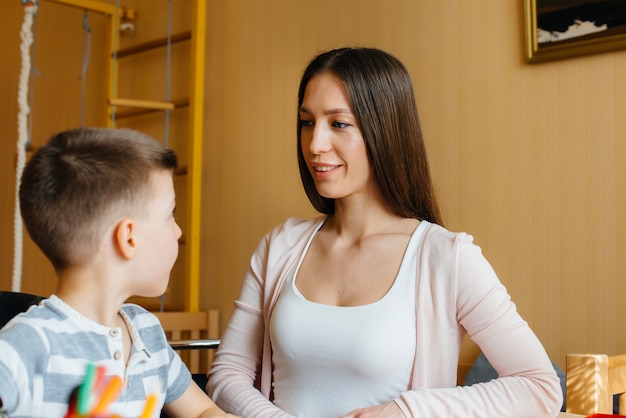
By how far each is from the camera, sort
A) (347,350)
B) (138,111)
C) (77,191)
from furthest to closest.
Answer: (138,111) < (347,350) < (77,191)

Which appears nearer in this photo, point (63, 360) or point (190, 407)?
point (63, 360)

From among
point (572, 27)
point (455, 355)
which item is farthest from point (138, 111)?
point (455, 355)

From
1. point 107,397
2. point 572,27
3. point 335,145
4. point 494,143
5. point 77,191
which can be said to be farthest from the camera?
point 494,143

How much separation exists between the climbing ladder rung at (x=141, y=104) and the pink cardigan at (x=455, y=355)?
1854 millimetres

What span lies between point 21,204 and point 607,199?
1.67 m

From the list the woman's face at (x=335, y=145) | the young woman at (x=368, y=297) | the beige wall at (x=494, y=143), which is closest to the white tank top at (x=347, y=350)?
the young woman at (x=368, y=297)

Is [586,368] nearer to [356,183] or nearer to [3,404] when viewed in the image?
[356,183]

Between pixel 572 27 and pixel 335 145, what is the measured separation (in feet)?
3.59

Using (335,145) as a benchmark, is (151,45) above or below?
above

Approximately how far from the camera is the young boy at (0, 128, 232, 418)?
0.99 meters

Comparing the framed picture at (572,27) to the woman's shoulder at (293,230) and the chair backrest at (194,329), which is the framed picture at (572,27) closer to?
the woman's shoulder at (293,230)

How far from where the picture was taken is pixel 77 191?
3.34 ft

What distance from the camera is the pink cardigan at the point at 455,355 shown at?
1.31 meters

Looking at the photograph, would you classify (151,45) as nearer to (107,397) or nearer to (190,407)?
(190,407)
